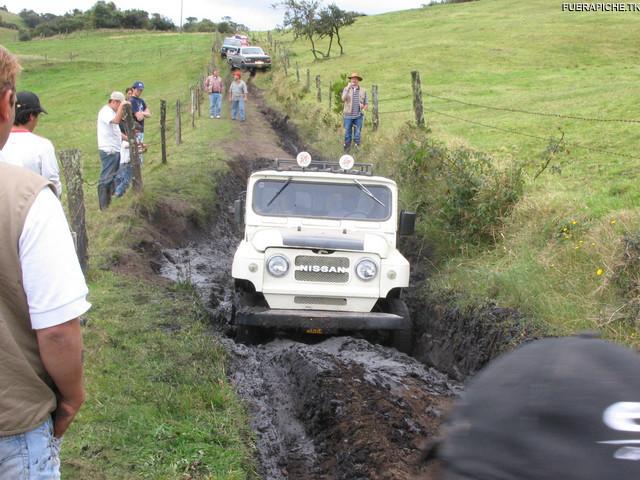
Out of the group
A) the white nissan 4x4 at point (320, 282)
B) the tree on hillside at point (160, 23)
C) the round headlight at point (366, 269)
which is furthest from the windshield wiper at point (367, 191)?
the tree on hillside at point (160, 23)

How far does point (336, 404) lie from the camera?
5.86m

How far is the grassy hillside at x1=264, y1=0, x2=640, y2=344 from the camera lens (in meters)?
6.81

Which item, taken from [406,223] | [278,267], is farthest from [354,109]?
[278,267]

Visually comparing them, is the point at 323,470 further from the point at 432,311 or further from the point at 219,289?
the point at 219,289

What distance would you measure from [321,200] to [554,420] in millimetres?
7658

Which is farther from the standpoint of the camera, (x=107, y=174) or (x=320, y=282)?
(x=107, y=174)

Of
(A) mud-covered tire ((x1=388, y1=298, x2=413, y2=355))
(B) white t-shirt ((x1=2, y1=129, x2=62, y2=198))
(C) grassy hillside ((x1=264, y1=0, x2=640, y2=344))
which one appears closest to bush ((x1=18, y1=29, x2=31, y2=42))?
(C) grassy hillside ((x1=264, y1=0, x2=640, y2=344))

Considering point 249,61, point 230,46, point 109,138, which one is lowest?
point 109,138

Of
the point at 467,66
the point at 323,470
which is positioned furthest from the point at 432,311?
the point at 467,66

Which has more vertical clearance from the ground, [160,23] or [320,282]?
[160,23]

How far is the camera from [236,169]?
55.2 ft

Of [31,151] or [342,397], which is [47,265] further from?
[342,397]

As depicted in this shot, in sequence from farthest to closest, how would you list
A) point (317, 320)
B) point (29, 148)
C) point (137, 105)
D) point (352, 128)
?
point (352, 128), point (137, 105), point (317, 320), point (29, 148)

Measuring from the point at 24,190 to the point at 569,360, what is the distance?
5.26 feet
